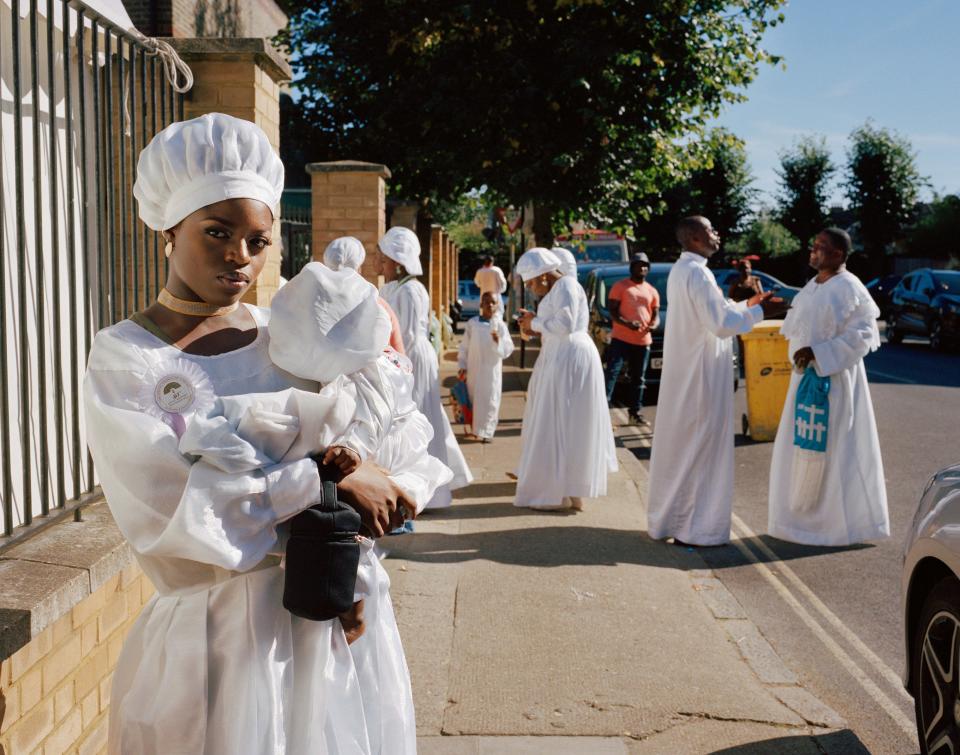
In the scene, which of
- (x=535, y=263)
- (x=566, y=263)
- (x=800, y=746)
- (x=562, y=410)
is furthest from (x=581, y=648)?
(x=566, y=263)

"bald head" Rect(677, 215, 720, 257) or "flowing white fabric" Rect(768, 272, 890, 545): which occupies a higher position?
"bald head" Rect(677, 215, 720, 257)

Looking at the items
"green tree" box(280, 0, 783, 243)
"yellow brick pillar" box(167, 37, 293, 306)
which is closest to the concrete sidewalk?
"yellow brick pillar" box(167, 37, 293, 306)

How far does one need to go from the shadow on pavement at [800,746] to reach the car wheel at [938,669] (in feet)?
1.00

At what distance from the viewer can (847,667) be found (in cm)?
481

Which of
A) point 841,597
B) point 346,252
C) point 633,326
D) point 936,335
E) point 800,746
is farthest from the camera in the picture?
point 936,335

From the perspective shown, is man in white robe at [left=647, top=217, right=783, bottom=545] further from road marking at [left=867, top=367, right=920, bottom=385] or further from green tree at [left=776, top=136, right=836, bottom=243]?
green tree at [left=776, top=136, right=836, bottom=243]

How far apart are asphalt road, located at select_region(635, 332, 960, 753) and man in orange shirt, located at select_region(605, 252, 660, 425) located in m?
1.69

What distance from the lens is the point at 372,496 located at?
6.88ft

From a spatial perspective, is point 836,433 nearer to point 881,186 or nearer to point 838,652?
point 838,652

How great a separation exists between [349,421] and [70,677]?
139cm

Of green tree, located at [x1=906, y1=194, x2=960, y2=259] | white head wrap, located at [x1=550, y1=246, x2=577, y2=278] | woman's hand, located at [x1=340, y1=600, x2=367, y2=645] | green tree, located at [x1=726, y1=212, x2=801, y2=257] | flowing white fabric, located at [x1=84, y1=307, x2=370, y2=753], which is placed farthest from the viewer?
green tree, located at [x1=726, y1=212, x2=801, y2=257]

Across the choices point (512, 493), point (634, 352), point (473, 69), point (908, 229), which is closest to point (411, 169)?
point (473, 69)

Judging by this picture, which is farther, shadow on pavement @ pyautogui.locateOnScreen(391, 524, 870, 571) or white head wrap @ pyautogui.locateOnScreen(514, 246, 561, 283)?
white head wrap @ pyautogui.locateOnScreen(514, 246, 561, 283)

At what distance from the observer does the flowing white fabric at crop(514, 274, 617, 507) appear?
7754 millimetres
